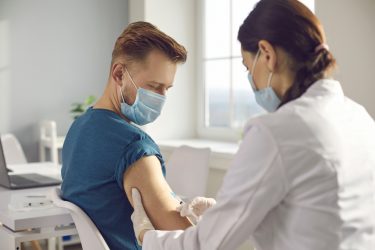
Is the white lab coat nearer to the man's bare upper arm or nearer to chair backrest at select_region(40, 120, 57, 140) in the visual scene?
the man's bare upper arm

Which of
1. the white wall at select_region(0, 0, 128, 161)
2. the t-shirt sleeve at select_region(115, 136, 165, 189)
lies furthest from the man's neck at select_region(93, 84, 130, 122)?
the white wall at select_region(0, 0, 128, 161)

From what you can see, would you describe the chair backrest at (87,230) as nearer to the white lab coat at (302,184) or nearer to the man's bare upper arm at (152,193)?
the man's bare upper arm at (152,193)

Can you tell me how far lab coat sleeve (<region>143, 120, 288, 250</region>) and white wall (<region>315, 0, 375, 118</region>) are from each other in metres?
1.51

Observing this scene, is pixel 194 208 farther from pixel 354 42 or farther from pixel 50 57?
pixel 50 57

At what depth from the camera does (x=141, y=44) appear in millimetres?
1509

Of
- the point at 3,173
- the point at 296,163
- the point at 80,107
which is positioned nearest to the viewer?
the point at 296,163

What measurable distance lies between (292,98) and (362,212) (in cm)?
27

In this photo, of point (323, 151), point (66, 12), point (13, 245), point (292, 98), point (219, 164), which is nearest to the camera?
point (323, 151)

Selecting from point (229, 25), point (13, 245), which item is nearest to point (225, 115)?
point (229, 25)

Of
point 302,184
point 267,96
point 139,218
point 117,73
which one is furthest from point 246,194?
point 117,73

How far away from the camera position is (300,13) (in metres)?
1.09

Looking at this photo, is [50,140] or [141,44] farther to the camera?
[50,140]

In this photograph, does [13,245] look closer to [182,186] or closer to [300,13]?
[182,186]

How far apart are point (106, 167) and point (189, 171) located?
1.17 metres
